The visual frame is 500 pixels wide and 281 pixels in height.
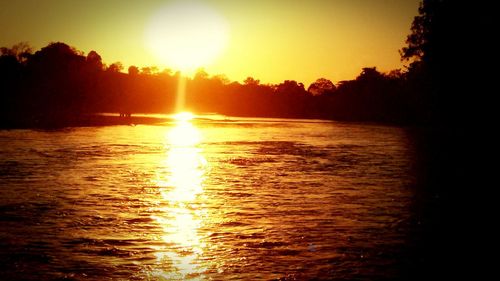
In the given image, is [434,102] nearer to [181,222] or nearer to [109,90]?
[181,222]

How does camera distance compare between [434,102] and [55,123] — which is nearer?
[434,102]

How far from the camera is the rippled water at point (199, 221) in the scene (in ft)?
31.1

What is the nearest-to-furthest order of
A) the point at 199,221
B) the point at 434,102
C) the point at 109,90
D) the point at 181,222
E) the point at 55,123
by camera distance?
the point at 181,222
the point at 199,221
the point at 434,102
the point at 55,123
the point at 109,90

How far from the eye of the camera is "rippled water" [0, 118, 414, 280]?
9484mm

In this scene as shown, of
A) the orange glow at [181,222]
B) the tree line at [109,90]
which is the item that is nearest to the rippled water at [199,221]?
the orange glow at [181,222]

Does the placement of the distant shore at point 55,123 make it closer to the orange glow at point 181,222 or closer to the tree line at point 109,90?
the tree line at point 109,90

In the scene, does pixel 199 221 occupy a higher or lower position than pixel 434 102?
lower

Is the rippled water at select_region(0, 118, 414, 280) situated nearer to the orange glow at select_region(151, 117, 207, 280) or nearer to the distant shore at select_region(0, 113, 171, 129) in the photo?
the orange glow at select_region(151, 117, 207, 280)

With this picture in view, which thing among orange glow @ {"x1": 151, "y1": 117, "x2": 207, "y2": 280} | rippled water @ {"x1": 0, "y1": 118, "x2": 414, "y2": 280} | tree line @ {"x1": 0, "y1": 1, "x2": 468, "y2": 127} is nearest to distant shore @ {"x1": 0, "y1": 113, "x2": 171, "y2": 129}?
tree line @ {"x1": 0, "y1": 1, "x2": 468, "y2": 127}

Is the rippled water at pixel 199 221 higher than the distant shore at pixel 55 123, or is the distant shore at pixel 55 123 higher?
the distant shore at pixel 55 123

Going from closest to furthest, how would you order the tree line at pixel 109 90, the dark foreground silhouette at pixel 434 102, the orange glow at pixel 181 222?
1. the orange glow at pixel 181 222
2. the dark foreground silhouette at pixel 434 102
3. the tree line at pixel 109 90

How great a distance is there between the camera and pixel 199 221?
43.8 feet

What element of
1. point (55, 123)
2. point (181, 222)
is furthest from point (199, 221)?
point (55, 123)

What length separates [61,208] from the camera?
14.6 metres
